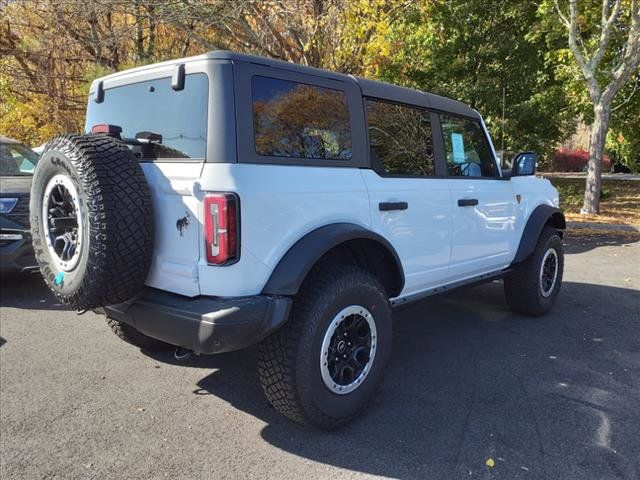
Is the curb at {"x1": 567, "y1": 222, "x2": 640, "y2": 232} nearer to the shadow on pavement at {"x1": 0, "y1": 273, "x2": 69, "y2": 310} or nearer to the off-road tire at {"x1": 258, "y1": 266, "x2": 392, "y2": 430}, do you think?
the off-road tire at {"x1": 258, "y1": 266, "x2": 392, "y2": 430}

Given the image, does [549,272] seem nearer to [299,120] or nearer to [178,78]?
[299,120]

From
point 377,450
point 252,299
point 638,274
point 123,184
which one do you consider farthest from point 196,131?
point 638,274

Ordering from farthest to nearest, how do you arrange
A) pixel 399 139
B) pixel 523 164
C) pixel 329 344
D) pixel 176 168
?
1. pixel 523 164
2. pixel 399 139
3. pixel 329 344
4. pixel 176 168

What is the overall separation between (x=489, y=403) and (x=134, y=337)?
2600 millimetres

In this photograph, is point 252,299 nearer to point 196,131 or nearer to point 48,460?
point 196,131

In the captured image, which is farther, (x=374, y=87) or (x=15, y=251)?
(x=15, y=251)

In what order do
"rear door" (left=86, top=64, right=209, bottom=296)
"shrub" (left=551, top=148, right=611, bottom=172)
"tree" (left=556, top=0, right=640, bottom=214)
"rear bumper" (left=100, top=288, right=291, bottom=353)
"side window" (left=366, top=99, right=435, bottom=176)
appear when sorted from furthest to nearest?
"shrub" (left=551, top=148, right=611, bottom=172) → "tree" (left=556, top=0, right=640, bottom=214) → "side window" (left=366, top=99, right=435, bottom=176) → "rear door" (left=86, top=64, right=209, bottom=296) → "rear bumper" (left=100, top=288, right=291, bottom=353)

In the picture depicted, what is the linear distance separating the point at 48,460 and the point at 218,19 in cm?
940

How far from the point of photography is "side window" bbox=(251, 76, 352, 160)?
8.70 feet

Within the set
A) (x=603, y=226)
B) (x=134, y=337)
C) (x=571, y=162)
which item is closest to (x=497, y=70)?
(x=603, y=226)

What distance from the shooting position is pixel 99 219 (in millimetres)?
2414

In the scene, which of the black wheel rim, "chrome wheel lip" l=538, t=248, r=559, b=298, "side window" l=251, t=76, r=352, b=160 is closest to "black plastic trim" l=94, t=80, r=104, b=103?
"side window" l=251, t=76, r=352, b=160

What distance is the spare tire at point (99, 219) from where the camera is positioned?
7.98 ft

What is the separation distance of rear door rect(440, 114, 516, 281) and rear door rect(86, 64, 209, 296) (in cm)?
198
